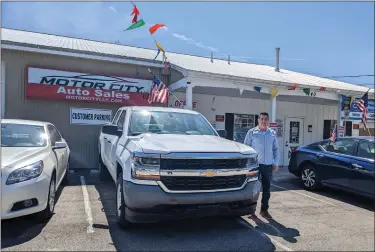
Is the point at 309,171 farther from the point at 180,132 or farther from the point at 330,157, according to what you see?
the point at 180,132

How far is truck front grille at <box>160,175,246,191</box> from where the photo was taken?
395 centimetres

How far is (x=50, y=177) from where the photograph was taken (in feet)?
15.3

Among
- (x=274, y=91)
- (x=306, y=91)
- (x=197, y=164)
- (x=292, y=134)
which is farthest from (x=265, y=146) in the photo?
(x=292, y=134)

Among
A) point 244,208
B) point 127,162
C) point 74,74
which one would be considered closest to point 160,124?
point 127,162

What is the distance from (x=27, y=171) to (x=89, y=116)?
566 cm

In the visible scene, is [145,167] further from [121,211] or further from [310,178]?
[310,178]

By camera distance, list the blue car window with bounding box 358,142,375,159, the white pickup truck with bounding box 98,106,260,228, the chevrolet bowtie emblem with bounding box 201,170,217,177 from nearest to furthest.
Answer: the white pickup truck with bounding box 98,106,260,228, the chevrolet bowtie emblem with bounding box 201,170,217,177, the blue car window with bounding box 358,142,375,159

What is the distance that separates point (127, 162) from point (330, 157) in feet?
17.0

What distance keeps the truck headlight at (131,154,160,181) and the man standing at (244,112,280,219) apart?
7.63 feet

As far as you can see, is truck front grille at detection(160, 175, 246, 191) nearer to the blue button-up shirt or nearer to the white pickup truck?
the white pickup truck

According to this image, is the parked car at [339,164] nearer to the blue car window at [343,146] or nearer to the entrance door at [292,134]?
the blue car window at [343,146]

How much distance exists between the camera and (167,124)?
212 inches

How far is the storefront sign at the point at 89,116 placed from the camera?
9.54 m

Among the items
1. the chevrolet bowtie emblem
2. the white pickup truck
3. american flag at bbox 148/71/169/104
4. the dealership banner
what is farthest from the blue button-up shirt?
the dealership banner
